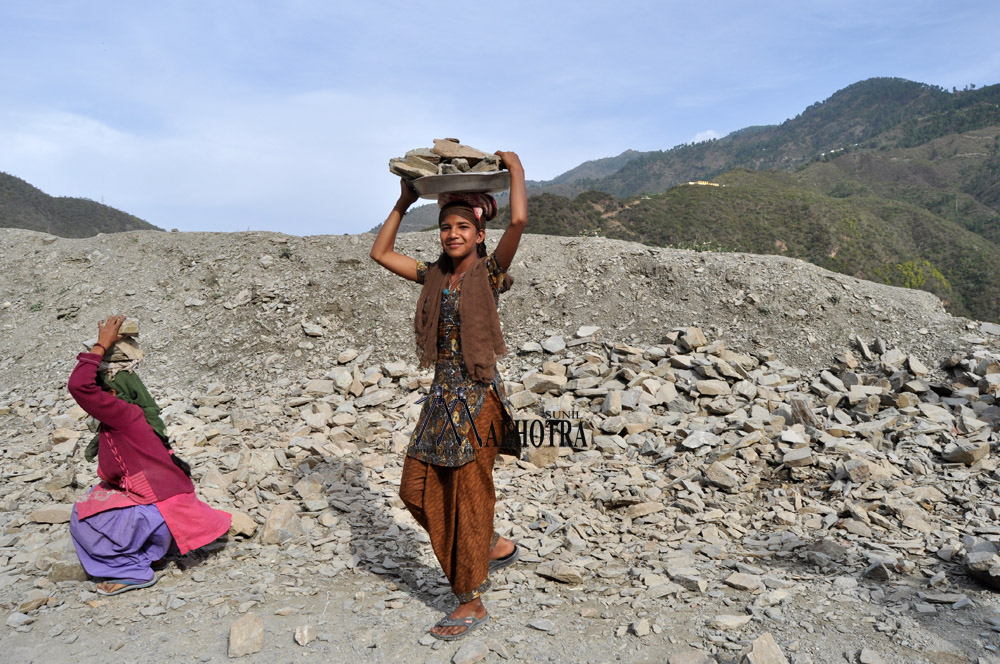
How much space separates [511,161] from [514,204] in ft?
0.69

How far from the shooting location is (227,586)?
3227 millimetres

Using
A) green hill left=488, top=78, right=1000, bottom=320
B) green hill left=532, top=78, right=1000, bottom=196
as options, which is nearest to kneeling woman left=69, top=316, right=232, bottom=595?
green hill left=488, top=78, right=1000, bottom=320

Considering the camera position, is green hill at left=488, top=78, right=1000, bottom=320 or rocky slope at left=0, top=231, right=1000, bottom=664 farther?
green hill at left=488, top=78, right=1000, bottom=320

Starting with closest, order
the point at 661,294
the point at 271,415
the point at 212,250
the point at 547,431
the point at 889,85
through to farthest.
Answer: the point at 547,431, the point at 271,415, the point at 661,294, the point at 212,250, the point at 889,85

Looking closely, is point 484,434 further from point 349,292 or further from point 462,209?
point 349,292

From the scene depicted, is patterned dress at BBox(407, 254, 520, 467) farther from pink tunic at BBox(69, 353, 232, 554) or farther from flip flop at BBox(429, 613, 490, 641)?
pink tunic at BBox(69, 353, 232, 554)

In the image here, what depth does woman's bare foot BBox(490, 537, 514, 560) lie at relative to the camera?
3.32 meters

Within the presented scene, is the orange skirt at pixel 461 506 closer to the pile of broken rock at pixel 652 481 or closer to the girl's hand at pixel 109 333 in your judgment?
the pile of broken rock at pixel 652 481

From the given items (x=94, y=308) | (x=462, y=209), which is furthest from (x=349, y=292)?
(x=462, y=209)

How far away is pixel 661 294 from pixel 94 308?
848 cm

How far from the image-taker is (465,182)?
105 inches

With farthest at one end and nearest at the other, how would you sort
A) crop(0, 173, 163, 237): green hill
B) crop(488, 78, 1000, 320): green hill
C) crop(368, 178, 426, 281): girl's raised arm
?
crop(0, 173, 163, 237): green hill
crop(488, 78, 1000, 320): green hill
crop(368, 178, 426, 281): girl's raised arm

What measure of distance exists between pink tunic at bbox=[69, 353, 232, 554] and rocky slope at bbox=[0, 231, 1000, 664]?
0.32m

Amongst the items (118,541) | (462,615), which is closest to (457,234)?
(462,615)
